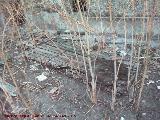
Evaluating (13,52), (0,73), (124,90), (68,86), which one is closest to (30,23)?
(13,52)

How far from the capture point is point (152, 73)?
199 inches

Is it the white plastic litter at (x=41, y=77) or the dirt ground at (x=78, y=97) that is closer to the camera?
the dirt ground at (x=78, y=97)

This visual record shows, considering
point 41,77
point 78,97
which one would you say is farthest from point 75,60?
point 78,97

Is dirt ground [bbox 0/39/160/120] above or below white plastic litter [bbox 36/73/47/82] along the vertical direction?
below

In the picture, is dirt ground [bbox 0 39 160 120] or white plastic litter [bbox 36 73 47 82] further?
white plastic litter [bbox 36 73 47 82]

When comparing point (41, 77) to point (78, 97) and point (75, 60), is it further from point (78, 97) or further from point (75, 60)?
point (78, 97)

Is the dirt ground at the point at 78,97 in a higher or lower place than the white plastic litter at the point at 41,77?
lower

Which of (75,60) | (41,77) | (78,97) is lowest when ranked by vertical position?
(78,97)

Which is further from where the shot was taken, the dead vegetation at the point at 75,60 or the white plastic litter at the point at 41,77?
the white plastic litter at the point at 41,77

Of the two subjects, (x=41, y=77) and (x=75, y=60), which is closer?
(x=41, y=77)

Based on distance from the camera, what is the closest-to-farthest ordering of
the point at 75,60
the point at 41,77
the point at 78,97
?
the point at 78,97 < the point at 41,77 < the point at 75,60

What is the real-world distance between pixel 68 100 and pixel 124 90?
921 millimetres

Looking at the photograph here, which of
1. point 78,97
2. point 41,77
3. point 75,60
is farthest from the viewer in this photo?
point 75,60

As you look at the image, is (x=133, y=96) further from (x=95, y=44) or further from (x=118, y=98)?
(x=95, y=44)
